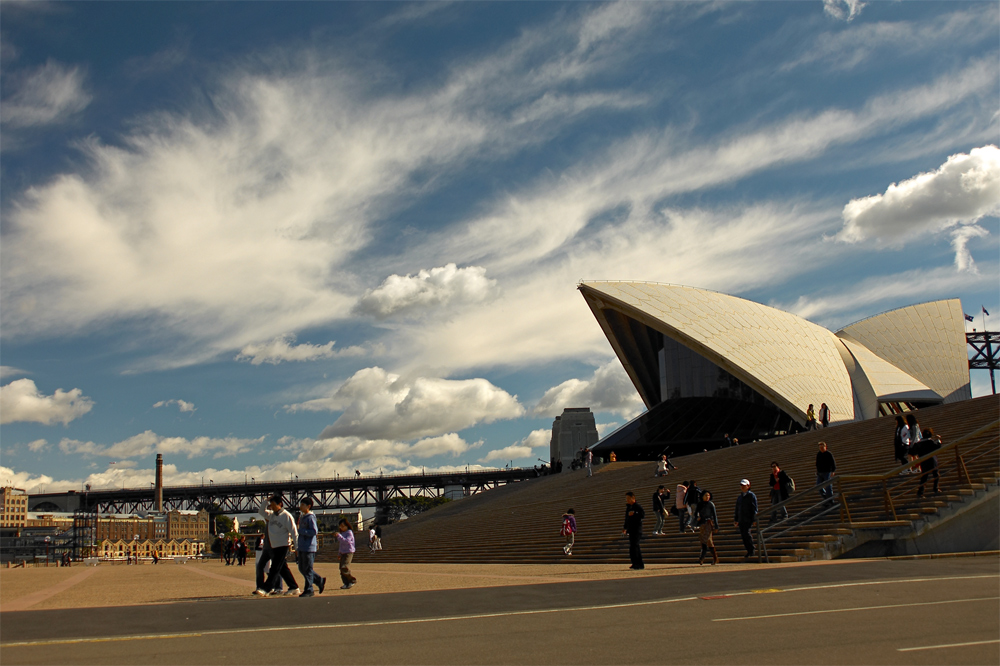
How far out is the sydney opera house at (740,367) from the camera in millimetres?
41469

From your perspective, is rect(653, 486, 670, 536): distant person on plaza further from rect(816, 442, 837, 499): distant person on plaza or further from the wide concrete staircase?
rect(816, 442, 837, 499): distant person on plaza

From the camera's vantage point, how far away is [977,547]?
12.5m

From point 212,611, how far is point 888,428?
1924cm

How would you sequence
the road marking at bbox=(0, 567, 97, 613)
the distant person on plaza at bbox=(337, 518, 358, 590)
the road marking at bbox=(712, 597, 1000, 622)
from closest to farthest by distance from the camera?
the road marking at bbox=(712, 597, 1000, 622) < the road marking at bbox=(0, 567, 97, 613) < the distant person on plaza at bbox=(337, 518, 358, 590)

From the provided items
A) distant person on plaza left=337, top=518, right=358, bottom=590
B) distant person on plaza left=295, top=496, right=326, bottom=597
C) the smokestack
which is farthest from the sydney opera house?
the smokestack

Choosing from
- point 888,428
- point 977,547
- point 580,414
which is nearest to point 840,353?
point 888,428

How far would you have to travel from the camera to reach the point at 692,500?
15.7 m

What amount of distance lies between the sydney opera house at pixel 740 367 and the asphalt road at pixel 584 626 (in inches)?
1281

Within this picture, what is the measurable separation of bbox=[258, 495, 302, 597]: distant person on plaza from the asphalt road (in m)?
0.62

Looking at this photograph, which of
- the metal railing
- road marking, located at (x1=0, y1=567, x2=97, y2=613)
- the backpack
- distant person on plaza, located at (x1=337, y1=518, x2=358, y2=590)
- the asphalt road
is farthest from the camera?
the backpack

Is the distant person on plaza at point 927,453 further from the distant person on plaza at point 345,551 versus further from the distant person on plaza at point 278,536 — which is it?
the distant person on plaza at point 278,536

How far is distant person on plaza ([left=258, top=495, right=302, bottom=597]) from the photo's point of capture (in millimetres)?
9930

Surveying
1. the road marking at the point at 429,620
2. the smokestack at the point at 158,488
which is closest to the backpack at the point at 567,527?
the road marking at the point at 429,620

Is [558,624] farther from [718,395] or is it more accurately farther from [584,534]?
[718,395]
